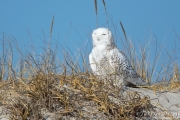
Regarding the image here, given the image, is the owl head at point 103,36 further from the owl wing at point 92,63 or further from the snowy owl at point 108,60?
the owl wing at point 92,63

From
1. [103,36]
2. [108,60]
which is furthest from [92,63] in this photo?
[103,36]

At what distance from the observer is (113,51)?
435 centimetres

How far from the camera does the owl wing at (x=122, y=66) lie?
4270mm

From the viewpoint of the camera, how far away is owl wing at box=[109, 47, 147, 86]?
14.0 ft

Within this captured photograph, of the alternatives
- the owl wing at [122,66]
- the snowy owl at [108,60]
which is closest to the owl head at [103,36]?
the snowy owl at [108,60]

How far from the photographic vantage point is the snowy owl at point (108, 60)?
423cm

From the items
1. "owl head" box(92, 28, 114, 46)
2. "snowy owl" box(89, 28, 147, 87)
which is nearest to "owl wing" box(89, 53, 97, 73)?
"snowy owl" box(89, 28, 147, 87)

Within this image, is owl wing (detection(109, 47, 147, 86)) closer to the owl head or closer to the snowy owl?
the snowy owl

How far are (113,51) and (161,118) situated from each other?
0.97 metres

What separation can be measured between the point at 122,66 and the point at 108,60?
19 cm

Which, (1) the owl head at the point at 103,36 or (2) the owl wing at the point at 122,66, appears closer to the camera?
(2) the owl wing at the point at 122,66

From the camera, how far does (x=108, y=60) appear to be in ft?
14.0

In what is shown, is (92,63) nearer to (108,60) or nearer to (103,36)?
(108,60)

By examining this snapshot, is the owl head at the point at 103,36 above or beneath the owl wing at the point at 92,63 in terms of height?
above
